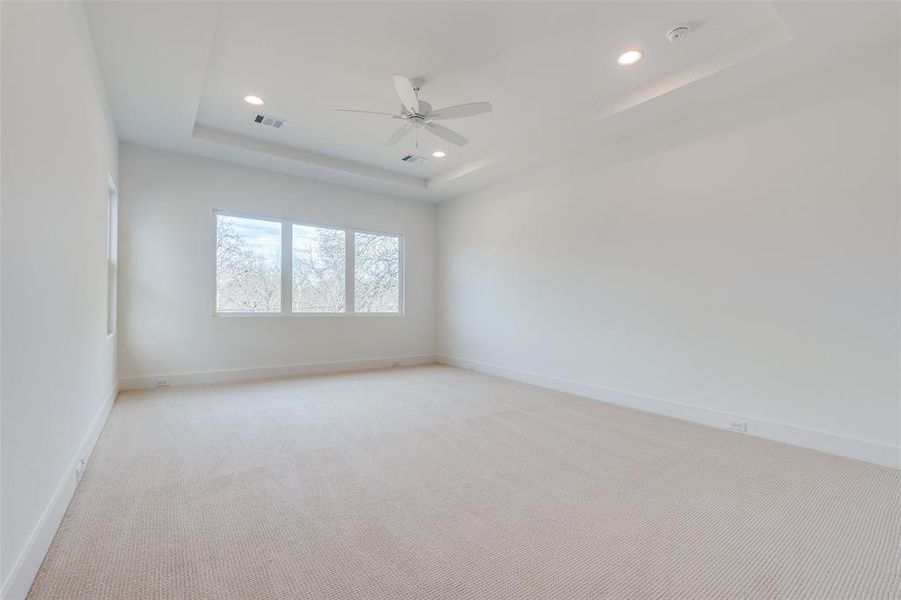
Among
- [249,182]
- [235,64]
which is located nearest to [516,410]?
[235,64]

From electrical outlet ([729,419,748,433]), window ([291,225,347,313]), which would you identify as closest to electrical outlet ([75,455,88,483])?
window ([291,225,347,313])

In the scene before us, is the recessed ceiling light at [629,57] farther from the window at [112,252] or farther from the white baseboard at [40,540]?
the window at [112,252]

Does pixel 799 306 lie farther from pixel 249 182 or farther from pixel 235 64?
pixel 249 182

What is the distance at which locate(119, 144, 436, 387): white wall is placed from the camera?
468cm

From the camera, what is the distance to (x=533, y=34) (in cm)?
288

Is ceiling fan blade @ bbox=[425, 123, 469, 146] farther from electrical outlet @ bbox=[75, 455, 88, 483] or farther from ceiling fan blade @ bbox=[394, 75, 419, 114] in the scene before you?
electrical outlet @ bbox=[75, 455, 88, 483]

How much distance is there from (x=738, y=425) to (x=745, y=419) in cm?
8

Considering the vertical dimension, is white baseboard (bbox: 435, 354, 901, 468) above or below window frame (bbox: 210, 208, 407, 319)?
below

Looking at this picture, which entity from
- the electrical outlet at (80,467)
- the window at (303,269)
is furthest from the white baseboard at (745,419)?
the electrical outlet at (80,467)

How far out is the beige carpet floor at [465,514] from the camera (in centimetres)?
157

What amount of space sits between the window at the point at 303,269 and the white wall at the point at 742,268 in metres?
2.52

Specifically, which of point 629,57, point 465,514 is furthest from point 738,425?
point 629,57

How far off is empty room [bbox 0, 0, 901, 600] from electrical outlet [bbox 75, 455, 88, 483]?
58 mm

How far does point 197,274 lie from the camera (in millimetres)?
5074
